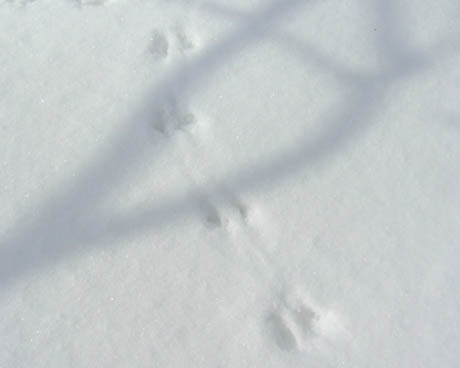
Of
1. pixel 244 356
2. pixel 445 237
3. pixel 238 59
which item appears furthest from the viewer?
pixel 238 59

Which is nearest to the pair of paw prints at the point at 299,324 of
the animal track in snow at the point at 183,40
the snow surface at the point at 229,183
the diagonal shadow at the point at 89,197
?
the snow surface at the point at 229,183

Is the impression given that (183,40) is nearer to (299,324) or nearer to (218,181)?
(218,181)

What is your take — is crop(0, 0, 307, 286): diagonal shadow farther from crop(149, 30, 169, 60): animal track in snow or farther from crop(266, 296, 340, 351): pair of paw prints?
crop(266, 296, 340, 351): pair of paw prints

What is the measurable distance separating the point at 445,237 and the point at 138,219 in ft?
2.27

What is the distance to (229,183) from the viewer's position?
3.74 ft

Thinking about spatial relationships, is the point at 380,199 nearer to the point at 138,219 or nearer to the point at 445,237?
the point at 445,237

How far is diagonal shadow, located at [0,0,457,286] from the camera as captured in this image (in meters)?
1.06

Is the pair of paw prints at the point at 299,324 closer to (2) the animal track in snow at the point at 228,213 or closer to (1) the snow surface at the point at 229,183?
(1) the snow surface at the point at 229,183

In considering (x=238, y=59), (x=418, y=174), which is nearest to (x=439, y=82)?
(x=418, y=174)

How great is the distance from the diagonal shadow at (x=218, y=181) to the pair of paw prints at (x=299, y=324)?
289mm

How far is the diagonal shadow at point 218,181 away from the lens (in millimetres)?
1062

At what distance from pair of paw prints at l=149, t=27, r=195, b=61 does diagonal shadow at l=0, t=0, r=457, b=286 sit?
70 mm

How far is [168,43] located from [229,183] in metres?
0.48

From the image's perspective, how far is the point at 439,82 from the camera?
50.1 inches
